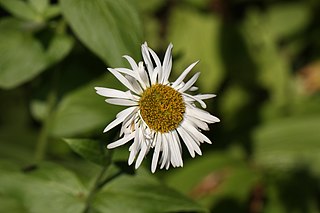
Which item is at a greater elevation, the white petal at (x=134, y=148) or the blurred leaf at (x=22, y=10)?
the blurred leaf at (x=22, y=10)

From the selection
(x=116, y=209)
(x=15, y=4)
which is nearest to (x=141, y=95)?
(x=116, y=209)

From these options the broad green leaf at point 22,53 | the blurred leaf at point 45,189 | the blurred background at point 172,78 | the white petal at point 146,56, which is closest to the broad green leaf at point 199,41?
the blurred background at point 172,78

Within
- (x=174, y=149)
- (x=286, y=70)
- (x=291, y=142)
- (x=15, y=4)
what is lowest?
(x=174, y=149)

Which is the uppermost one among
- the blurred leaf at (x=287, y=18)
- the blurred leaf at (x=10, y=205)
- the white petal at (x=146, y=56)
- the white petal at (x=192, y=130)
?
the blurred leaf at (x=287, y=18)

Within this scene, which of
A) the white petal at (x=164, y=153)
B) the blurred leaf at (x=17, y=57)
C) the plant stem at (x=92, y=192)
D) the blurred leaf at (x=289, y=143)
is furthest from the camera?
the blurred leaf at (x=289, y=143)

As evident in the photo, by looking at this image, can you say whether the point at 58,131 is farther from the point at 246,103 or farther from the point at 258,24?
the point at 258,24

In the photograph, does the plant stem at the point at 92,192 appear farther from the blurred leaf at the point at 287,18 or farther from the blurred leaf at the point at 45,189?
the blurred leaf at the point at 287,18

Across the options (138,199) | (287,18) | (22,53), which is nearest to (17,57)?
(22,53)
